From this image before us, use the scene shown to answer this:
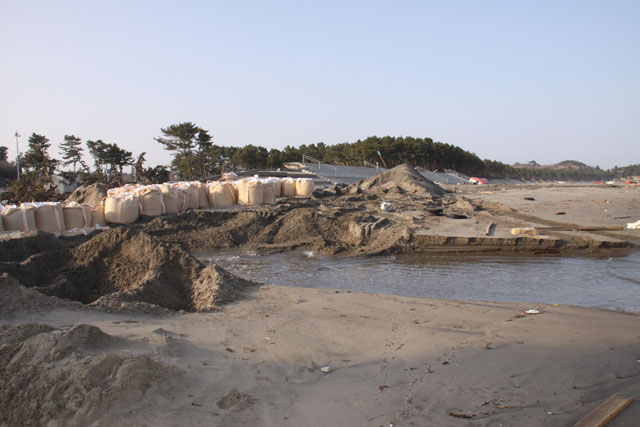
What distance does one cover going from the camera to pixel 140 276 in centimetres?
465

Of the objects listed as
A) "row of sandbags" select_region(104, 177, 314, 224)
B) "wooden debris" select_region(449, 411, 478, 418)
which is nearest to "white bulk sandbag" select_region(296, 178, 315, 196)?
"row of sandbags" select_region(104, 177, 314, 224)

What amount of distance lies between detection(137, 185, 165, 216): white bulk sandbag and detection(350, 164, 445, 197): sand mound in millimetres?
8697

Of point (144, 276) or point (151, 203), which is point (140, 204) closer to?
point (151, 203)

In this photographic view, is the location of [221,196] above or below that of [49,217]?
above

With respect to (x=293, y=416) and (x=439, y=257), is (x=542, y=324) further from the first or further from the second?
(x=439, y=257)

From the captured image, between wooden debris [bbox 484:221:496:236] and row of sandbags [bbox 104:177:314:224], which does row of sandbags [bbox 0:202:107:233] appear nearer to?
row of sandbags [bbox 104:177:314:224]

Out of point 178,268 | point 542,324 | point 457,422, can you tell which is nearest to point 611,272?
point 542,324

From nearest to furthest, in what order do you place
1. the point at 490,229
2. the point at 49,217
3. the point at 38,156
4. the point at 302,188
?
1. the point at 49,217
2. the point at 490,229
3. the point at 302,188
4. the point at 38,156

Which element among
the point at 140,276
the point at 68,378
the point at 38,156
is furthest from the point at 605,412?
the point at 38,156

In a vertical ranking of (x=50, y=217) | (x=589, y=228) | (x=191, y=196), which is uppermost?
(x=191, y=196)

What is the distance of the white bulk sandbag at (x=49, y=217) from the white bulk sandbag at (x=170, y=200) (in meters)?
2.54

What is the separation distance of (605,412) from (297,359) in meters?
1.72

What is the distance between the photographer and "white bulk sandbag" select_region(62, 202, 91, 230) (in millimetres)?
9406

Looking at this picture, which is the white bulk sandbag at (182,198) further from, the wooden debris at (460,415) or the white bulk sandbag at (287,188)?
the wooden debris at (460,415)
